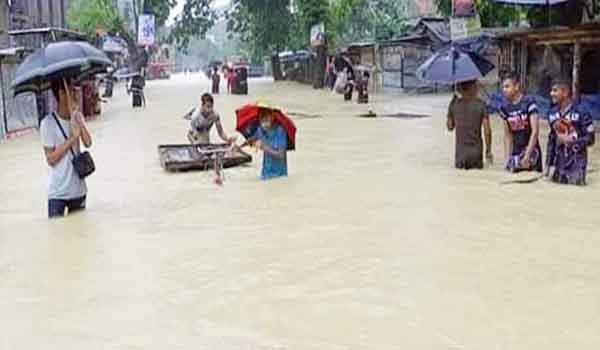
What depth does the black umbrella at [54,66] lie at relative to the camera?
29.2ft

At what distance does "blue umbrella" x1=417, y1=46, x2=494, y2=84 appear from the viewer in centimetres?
1238

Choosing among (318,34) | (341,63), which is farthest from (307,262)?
(341,63)

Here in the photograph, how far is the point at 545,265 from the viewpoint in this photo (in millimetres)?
7094

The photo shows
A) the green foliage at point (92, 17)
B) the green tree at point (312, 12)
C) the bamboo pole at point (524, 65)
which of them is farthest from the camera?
the green foliage at point (92, 17)

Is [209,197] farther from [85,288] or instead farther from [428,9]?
A: [428,9]

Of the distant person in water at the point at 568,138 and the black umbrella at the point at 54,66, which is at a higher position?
the black umbrella at the point at 54,66

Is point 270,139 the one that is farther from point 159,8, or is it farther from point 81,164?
point 159,8

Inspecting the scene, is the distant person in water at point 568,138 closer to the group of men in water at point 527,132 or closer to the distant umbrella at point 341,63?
the group of men in water at point 527,132

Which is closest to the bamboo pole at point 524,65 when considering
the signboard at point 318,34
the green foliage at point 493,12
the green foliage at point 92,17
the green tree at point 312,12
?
the green foliage at point 493,12

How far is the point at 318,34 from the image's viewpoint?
41.2m

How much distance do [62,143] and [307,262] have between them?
10.4 ft

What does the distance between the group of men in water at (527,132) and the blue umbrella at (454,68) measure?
0.70ft

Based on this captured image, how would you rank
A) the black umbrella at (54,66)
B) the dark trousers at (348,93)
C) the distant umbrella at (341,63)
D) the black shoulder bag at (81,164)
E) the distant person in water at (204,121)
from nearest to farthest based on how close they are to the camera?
the black umbrella at (54,66), the black shoulder bag at (81,164), the distant person in water at (204,121), the dark trousers at (348,93), the distant umbrella at (341,63)

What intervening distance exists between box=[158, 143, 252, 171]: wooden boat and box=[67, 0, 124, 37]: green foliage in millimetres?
38077
